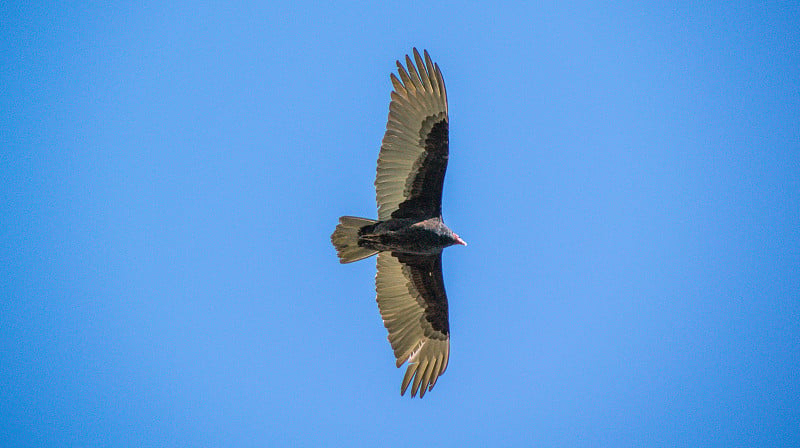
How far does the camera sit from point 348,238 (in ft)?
34.8

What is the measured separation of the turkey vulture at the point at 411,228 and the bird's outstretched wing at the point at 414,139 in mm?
13

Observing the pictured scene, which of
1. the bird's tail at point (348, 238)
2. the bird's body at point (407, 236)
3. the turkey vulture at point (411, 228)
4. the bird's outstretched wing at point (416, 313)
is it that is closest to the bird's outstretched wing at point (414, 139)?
the turkey vulture at point (411, 228)

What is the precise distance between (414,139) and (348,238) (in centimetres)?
180

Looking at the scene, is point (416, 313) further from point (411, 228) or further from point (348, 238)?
point (348, 238)

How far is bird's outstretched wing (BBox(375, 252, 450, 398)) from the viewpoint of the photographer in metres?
11.4

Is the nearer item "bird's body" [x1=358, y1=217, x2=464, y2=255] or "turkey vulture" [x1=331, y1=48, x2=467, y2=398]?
"turkey vulture" [x1=331, y1=48, x2=467, y2=398]

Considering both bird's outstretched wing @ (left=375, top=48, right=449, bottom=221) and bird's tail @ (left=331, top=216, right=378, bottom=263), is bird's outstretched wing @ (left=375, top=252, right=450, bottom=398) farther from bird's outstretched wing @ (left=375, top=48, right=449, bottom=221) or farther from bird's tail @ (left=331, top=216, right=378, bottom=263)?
bird's outstretched wing @ (left=375, top=48, right=449, bottom=221)

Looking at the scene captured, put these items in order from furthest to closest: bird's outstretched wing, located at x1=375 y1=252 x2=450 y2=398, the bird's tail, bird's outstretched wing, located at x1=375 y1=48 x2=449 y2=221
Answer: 1. bird's outstretched wing, located at x1=375 y1=252 x2=450 y2=398
2. the bird's tail
3. bird's outstretched wing, located at x1=375 y1=48 x2=449 y2=221

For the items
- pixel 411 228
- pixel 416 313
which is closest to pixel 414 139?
pixel 411 228

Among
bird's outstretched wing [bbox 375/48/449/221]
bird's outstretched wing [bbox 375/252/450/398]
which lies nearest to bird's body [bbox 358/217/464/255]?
bird's outstretched wing [bbox 375/48/449/221]

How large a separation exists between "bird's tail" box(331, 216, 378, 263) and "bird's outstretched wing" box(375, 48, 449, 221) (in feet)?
1.53

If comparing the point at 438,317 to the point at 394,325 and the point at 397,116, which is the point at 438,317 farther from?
the point at 397,116

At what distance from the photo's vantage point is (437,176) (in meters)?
10.6

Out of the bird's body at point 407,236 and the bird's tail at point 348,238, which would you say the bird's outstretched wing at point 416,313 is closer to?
the bird's body at point 407,236
